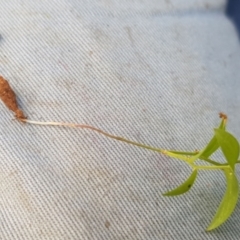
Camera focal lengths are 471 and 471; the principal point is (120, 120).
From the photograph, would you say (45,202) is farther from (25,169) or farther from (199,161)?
(199,161)

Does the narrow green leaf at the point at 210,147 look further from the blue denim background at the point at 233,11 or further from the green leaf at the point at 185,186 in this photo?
the blue denim background at the point at 233,11

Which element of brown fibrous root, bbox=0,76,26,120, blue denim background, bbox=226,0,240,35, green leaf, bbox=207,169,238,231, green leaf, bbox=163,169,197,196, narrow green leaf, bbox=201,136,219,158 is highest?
brown fibrous root, bbox=0,76,26,120

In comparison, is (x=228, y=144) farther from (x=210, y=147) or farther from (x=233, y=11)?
(x=233, y=11)

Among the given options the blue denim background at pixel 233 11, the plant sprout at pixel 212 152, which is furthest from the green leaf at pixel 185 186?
the blue denim background at pixel 233 11

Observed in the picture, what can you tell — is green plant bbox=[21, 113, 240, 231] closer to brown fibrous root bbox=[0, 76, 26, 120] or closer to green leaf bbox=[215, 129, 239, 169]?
green leaf bbox=[215, 129, 239, 169]

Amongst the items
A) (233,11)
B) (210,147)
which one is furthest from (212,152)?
(233,11)

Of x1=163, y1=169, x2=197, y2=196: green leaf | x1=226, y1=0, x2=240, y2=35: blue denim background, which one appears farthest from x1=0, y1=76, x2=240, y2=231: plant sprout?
x1=226, y1=0, x2=240, y2=35: blue denim background

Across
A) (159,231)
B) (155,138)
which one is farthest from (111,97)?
(159,231)
